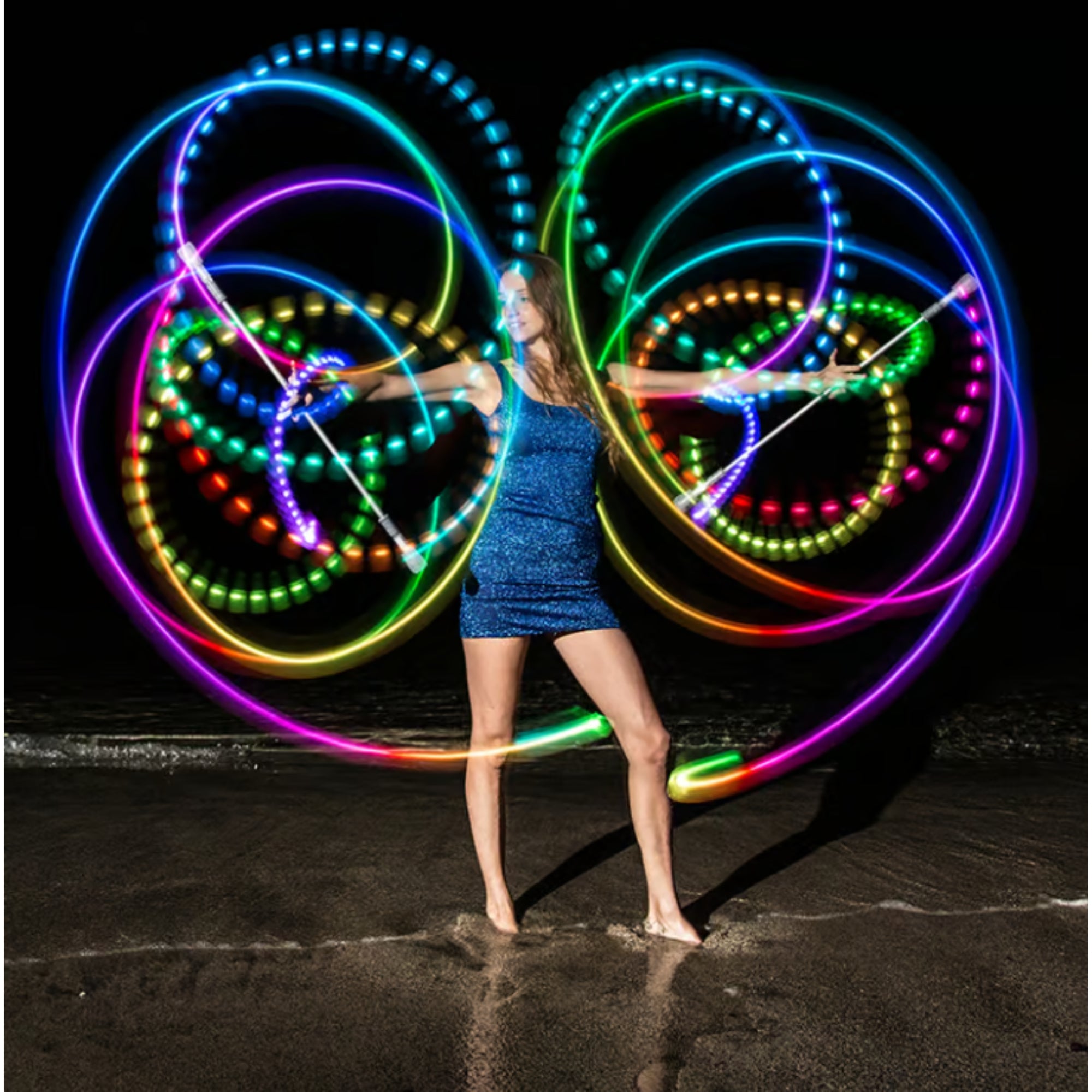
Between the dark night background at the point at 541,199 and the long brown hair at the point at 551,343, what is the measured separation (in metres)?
3.30

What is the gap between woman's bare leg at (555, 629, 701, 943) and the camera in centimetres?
381

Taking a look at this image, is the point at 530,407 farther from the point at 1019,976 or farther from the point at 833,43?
the point at 833,43

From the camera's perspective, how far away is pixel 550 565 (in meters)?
3.81

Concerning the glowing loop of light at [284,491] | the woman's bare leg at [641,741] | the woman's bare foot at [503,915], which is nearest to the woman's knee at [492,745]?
the woman's bare leg at [641,741]

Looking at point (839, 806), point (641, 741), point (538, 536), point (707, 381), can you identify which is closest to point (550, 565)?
point (538, 536)

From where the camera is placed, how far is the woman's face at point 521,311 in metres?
3.82

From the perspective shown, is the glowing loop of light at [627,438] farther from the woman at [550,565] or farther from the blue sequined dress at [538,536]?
the blue sequined dress at [538,536]

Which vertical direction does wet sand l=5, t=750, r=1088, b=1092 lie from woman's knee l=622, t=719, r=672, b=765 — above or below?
below

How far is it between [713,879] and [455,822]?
1.12 meters

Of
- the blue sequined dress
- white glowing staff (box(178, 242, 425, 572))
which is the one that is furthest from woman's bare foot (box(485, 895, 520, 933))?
white glowing staff (box(178, 242, 425, 572))

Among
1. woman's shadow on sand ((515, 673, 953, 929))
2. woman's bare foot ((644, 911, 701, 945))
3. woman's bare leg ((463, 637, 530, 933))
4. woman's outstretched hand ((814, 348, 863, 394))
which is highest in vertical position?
woman's outstretched hand ((814, 348, 863, 394))

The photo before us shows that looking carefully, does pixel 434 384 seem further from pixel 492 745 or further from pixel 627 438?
pixel 627 438

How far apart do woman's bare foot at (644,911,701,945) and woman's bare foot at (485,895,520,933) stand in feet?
1.27

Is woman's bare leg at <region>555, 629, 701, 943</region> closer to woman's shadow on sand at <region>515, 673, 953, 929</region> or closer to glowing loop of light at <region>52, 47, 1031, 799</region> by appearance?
woman's shadow on sand at <region>515, 673, 953, 929</region>
